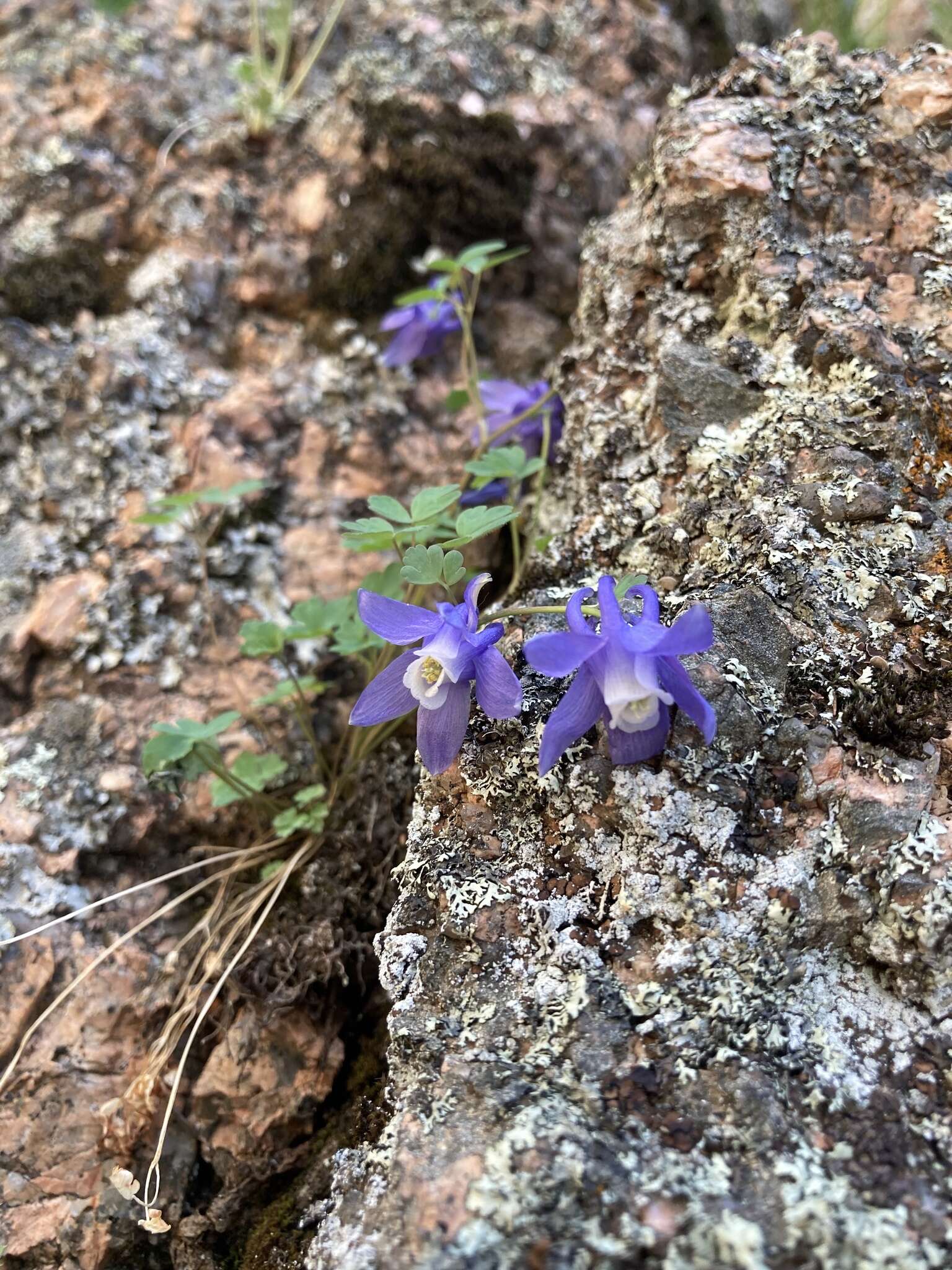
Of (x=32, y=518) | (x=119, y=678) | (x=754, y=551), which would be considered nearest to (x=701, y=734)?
(x=754, y=551)

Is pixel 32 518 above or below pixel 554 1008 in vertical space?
above

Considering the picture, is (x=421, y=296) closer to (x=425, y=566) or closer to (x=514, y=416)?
(x=514, y=416)

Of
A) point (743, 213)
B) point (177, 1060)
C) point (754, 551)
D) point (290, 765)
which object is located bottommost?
point (177, 1060)

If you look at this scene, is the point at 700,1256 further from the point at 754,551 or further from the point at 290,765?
the point at 290,765

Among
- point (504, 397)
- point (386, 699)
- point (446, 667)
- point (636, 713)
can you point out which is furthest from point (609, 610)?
point (504, 397)

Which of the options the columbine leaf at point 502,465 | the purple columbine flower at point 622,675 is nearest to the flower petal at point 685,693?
the purple columbine flower at point 622,675

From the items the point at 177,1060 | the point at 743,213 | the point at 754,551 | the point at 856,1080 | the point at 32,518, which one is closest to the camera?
the point at 856,1080

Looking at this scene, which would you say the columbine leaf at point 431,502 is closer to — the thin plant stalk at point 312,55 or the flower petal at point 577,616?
the flower petal at point 577,616

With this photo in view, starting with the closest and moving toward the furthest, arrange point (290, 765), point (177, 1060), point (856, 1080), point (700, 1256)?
point (700, 1256), point (856, 1080), point (177, 1060), point (290, 765)
